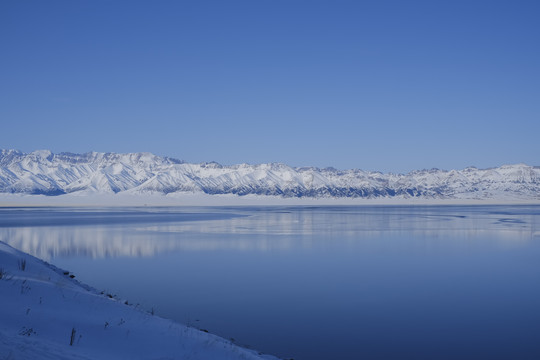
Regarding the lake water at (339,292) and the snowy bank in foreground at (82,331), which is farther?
the lake water at (339,292)

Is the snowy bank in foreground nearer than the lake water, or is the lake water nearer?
the snowy bank in foreground

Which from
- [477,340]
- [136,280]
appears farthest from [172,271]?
[477,340]

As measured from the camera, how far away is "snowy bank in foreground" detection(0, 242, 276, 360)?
7.43 metres

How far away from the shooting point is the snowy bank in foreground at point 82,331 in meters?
7.43

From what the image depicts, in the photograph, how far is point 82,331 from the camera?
8.80 meters

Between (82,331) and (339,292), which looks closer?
(82,331)

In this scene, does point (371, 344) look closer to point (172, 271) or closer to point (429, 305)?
point (429, 305)

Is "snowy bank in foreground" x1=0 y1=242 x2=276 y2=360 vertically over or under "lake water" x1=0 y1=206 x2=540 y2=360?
over

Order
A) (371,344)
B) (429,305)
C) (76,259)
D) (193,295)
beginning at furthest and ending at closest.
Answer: (76,259), (193,295), (429,305), (371,344)

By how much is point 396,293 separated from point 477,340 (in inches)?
205

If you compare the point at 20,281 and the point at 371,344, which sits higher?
the point at 20,281

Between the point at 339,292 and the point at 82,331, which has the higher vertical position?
the point at 82,331

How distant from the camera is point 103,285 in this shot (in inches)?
709

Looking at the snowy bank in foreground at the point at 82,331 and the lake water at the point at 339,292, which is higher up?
the snowy bank in foreground at the point at 82,331
